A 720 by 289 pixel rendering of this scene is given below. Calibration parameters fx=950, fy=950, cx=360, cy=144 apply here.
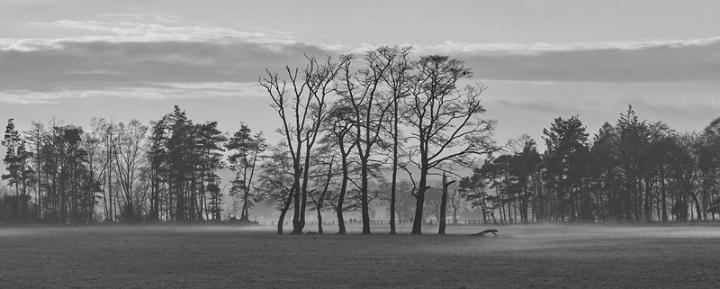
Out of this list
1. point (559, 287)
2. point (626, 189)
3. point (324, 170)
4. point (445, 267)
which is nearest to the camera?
point (559, 287)

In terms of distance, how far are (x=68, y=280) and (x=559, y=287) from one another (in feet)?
46.4

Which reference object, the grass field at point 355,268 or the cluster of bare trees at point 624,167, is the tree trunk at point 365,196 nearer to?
the grass field at point 355,268

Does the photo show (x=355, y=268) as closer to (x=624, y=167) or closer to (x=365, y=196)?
(x=365, y=196)

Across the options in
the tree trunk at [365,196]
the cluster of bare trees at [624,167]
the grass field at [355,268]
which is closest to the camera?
the grass field at [355,268]

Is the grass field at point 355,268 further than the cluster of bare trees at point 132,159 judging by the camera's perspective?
No

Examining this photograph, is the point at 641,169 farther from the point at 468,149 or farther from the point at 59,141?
the point at 59,141

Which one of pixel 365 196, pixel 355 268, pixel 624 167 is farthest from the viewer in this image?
pixel 624 167

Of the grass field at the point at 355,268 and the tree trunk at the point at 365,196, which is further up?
the tree trunk at the point at 365,196

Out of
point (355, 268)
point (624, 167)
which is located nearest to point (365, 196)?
point (355, 268)

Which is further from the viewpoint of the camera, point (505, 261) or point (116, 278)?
point (505, 261)

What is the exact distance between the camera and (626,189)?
11131 centimetres

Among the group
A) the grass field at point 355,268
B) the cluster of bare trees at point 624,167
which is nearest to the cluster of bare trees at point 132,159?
Answer: the cluster of bare trees at point 624,167

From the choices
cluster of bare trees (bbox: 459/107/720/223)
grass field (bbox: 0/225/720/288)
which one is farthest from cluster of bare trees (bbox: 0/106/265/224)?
grass field (bbox: 0/225/720/288)

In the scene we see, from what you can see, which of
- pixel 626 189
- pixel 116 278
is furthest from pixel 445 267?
pixel 626 189
